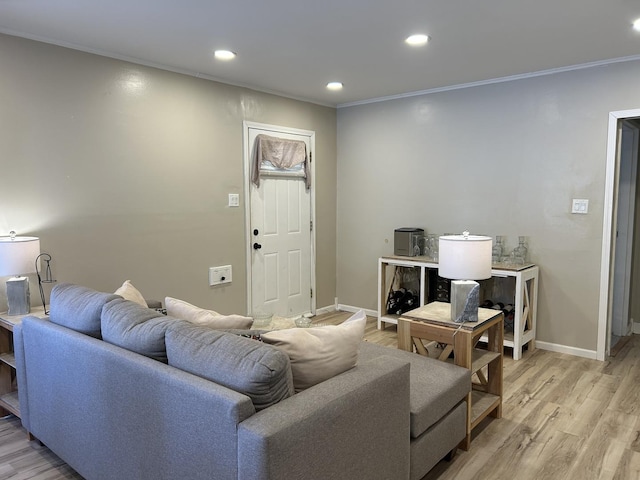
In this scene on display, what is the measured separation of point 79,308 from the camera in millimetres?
2301

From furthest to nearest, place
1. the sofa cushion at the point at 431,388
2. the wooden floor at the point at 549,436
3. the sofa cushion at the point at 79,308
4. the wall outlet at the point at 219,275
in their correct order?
the wall outlet at the point at 219,275, the wooden floor at the point at 549,436, the sofa cushion at the point at 79,308, the sofa cushion at the point at 431,388

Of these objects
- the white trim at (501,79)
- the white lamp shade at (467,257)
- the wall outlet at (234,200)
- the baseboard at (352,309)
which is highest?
the white trim at (501,79)

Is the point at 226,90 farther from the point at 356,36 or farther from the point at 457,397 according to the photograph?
the point at 457,397

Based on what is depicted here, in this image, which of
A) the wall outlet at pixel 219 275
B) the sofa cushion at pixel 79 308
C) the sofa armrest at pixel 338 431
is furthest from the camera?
the wall outlet at pixel 219 275

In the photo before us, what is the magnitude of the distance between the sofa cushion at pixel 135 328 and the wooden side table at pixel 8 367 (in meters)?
0.97

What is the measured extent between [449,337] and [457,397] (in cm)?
32

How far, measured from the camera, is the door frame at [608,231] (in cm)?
373

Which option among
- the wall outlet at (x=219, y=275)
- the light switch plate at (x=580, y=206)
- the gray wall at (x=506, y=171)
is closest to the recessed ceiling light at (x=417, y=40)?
the gray wall at (x=506, y=171)

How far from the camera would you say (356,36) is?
3.08m

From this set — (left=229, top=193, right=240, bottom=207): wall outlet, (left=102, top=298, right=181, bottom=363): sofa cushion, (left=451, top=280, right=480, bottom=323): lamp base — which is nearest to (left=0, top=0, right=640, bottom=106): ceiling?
(left=229, top=193, right=240, bottom=207): wall outlet

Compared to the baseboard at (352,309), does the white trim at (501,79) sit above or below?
above

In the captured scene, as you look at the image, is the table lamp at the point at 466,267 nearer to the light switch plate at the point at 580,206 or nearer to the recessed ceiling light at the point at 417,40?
the recessed ceiling light at the point at 417,40

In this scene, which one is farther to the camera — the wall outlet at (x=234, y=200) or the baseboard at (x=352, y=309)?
the baseboard at (x=352, y=309)

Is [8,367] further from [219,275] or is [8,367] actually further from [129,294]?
[219,275]
